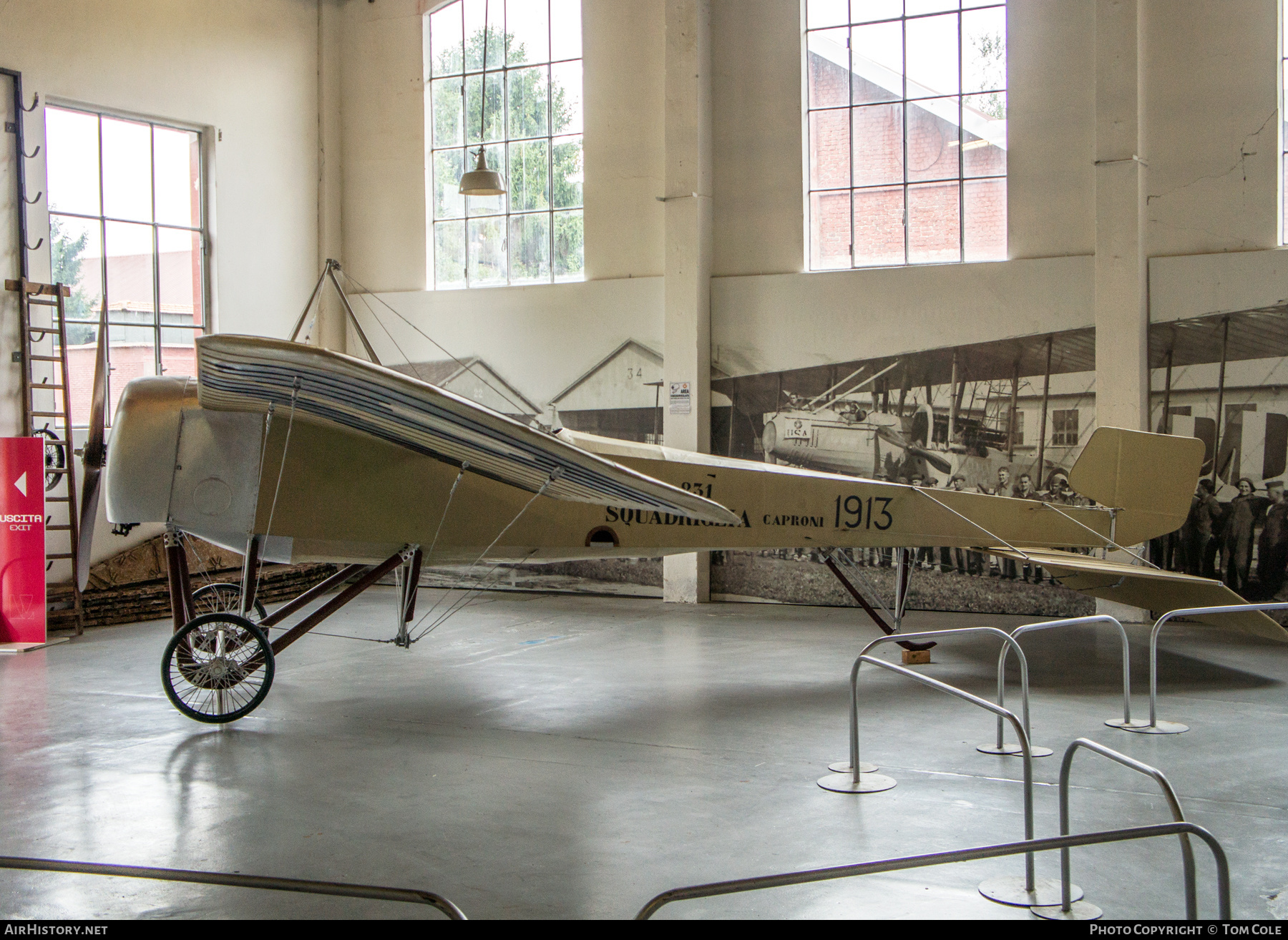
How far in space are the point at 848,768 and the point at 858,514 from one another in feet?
9.09

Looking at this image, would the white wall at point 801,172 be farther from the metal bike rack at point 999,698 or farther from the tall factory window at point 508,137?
the metal bike rack at point 999,698

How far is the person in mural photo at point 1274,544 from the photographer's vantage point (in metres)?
9.35

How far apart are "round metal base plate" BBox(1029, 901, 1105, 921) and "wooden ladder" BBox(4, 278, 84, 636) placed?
8725 millimetres

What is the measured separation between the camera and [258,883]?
2.33 metres

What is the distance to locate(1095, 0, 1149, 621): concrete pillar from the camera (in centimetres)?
973

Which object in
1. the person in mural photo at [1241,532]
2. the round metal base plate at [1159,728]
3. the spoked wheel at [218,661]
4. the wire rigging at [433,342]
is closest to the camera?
the round metal base plate at [1159,728]

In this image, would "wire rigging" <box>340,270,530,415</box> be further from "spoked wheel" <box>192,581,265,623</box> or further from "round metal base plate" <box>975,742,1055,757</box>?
"round metal base plate" <box>975,742,1055,757</box>

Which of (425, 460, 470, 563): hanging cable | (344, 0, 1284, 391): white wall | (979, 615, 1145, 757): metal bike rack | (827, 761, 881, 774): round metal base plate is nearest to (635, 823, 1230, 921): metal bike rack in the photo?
(979, 615, 1145, 757): metal bike rack

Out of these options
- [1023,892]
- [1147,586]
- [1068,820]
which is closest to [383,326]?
[1147,586]

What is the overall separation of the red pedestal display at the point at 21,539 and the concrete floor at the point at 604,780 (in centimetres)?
52

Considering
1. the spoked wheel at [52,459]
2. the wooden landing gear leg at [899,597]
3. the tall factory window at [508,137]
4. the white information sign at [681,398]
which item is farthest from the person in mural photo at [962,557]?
the spoked wheel at [52,459]

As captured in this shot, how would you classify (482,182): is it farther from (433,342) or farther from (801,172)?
(801,172)

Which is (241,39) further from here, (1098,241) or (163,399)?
(1098,241)

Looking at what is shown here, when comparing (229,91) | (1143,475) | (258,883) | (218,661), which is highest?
(229,91)
